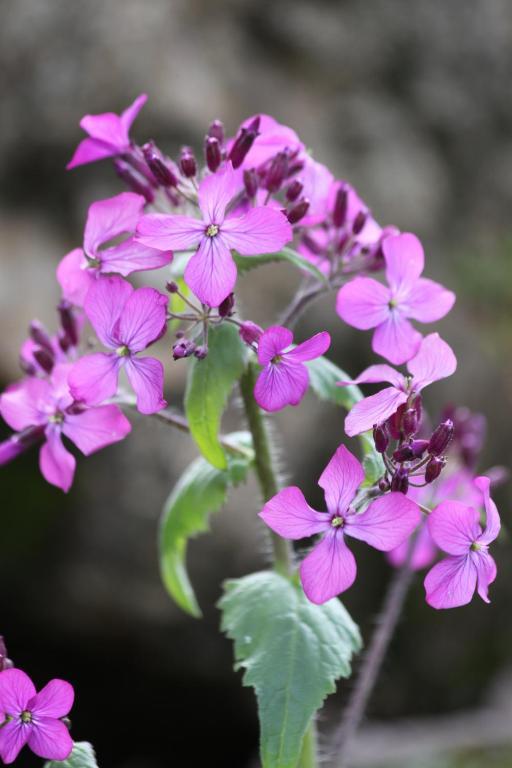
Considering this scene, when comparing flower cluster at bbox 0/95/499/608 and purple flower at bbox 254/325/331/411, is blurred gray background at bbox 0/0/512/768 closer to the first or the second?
flower cluster at bbox 0/95/499/608

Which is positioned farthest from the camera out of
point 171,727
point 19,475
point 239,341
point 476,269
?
point 476,269

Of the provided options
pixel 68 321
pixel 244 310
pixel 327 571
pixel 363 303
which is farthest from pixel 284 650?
pixel 244 310

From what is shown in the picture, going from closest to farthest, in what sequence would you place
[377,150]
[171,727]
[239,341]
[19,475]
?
[239,341], [19,475], [171,727], [377,150]

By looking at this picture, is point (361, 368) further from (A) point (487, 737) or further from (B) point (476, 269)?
(B) point (476, 269)

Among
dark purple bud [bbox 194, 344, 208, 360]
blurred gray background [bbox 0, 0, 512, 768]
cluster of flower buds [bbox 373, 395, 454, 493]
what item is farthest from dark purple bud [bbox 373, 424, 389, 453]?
blurred gray background [bbox 0, 0, 512, 768]

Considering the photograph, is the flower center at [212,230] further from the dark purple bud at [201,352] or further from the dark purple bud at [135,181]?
the dark purple bud at [135,181]

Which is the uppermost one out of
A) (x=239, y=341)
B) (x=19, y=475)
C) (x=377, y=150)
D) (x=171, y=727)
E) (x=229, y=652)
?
(x=239, y=341)

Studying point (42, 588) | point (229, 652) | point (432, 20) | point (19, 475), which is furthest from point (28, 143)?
point (432, 20)
